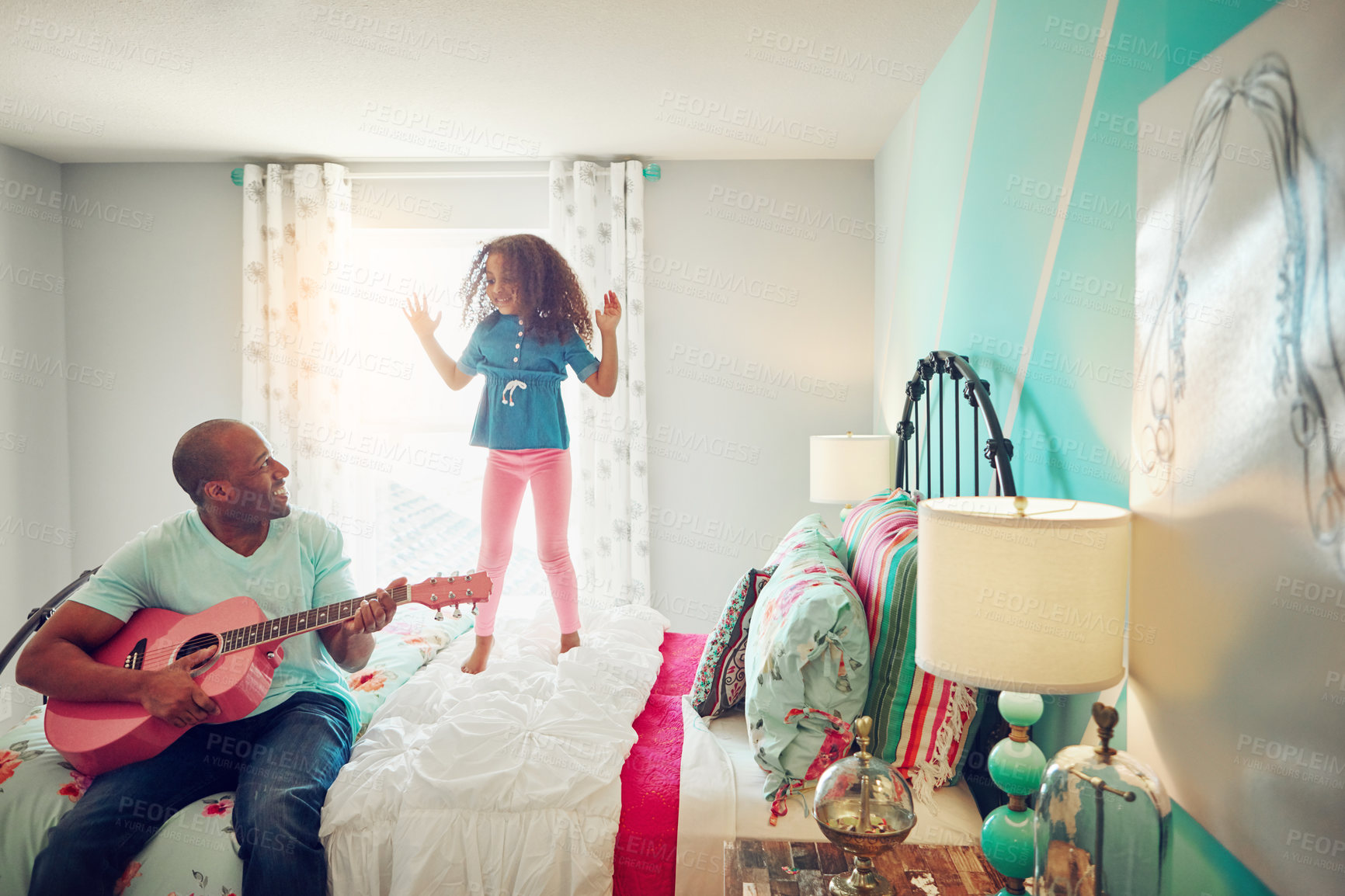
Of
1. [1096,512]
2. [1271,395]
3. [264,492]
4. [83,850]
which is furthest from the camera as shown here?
[264,492]

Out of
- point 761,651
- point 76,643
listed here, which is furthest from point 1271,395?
point 76,643

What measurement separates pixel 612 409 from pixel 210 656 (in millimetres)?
2390

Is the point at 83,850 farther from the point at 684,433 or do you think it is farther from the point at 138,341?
the point at 138,341

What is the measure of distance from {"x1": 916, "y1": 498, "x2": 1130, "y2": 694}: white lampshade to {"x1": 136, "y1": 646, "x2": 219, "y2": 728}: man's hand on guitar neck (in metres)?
1.40

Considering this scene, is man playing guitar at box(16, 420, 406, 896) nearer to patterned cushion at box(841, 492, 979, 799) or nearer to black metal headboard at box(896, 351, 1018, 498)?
patterned cushion at box(841, 492, 979, 799)

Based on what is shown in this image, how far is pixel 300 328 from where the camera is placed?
3861 mm

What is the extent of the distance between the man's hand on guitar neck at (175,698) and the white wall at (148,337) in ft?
8.94

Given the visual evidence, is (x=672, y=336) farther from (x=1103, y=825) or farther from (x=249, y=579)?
(x=1103, y=825)

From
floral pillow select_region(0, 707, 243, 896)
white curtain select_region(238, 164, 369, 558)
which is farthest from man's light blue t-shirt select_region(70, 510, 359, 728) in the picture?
white curtain select_region(238, 164, 369, 558)

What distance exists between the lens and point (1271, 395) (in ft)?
2.91

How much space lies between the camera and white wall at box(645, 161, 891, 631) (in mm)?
3830

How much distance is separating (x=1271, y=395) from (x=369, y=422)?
3884mm

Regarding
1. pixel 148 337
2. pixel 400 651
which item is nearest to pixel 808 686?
pixel 400 651

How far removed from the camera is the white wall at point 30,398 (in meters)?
3.58
